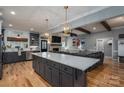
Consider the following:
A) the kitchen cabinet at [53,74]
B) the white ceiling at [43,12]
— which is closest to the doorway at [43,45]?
the white ceiling at [43,12]

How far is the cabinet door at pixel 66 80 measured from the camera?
201cm

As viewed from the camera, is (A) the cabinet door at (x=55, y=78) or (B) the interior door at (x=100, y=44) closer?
(A) the cabinet door at (x=55, y=78)

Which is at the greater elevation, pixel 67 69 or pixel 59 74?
pixel 67 69

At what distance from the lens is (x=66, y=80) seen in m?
2.12

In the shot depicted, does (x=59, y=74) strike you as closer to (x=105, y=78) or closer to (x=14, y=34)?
(x=105, y=78)

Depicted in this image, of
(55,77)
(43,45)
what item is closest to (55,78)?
(55,77)

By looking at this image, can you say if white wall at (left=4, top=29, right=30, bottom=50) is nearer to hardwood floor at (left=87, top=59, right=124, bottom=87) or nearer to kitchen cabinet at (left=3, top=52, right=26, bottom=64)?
kitchen cabinet at (left=3, top=52, right=26, bottom=64)

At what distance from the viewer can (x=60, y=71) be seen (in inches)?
91.8

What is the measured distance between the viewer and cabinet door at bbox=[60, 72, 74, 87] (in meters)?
2.01

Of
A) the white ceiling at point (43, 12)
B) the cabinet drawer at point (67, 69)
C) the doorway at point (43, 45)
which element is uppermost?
the white ceiling at point (43, 12)

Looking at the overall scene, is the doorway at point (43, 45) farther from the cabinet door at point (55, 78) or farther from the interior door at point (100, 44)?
the cabinet door at point (55, 78)
